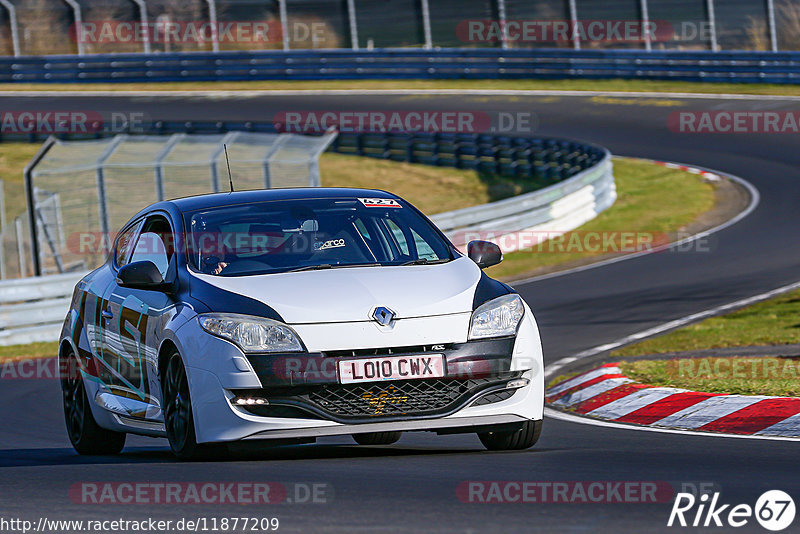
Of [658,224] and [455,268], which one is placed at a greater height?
[455,268]

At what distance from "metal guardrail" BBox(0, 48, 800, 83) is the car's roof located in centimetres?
2931

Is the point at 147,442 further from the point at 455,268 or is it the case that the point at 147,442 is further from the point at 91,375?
the point at 455,268

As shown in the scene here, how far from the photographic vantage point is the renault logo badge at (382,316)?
6.68m

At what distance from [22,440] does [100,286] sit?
1.61 meters

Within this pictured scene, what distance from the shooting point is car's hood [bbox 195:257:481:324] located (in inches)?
264

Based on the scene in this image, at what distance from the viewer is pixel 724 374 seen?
10258mm

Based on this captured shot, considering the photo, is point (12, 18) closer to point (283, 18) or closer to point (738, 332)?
point (283, 18)

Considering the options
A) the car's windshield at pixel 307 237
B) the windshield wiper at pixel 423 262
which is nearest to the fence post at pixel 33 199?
the car's windshield at pixel 307 237

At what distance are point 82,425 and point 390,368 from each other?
2.75m

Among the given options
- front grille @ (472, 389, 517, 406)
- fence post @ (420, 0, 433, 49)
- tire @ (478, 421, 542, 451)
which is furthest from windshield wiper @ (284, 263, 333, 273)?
fence post @ (420, 0, 433, 49)

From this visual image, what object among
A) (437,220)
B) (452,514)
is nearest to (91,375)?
(452,514)

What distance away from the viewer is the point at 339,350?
21.7ft

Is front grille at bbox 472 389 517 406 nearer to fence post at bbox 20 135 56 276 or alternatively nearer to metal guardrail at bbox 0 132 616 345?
metal guardrail at bbox 0 132 616 345

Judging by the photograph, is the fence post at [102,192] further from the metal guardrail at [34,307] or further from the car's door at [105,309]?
the car's door at [105,309]
